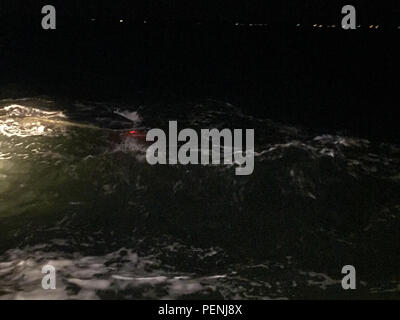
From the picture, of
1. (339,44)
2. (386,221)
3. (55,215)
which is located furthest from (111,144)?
(339,44)

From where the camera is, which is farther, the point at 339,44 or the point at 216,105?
the point at 339,44

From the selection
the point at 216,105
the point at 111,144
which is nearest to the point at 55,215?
the point at 111,144

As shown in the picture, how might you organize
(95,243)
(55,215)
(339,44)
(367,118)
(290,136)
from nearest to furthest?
(95,243)
(55,215)
(290,136)
(367,118)
(339,44)

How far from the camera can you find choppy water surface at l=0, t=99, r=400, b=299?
11.2 feet

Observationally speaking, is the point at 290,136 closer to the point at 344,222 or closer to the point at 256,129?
the point at 256,129

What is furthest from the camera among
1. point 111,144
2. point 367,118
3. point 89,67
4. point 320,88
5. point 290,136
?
point 89,67

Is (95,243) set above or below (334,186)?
below

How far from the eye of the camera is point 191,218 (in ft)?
14.3

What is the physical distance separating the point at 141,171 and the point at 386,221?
311cm

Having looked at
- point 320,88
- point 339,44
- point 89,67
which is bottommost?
point 320,88

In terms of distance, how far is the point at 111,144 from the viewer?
582 centimetres

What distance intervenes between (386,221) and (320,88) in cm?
539

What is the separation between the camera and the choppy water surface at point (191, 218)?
11.2ft

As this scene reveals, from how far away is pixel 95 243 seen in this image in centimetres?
389
